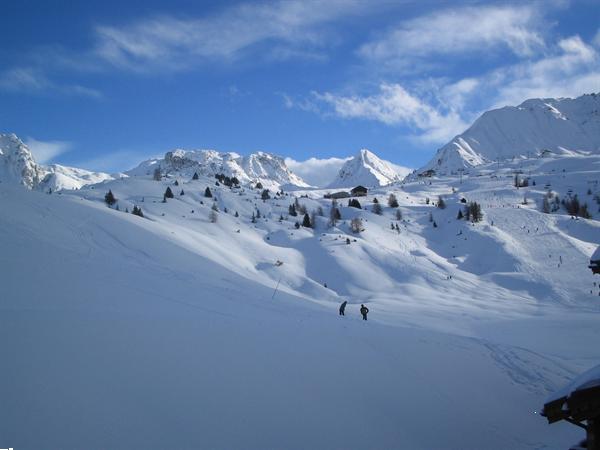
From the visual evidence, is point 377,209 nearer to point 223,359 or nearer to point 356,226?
point 356,226

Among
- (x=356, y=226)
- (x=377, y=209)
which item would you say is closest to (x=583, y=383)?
(x=356, y=226)

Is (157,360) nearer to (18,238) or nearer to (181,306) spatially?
(181,306)

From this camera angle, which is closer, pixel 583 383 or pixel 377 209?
pixel 583 383

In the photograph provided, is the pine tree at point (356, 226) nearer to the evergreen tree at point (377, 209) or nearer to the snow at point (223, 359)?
the evergreen tree at point (377, 209)

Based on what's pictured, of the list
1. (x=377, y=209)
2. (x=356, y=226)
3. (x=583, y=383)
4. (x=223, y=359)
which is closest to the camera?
(x=583, y=383)

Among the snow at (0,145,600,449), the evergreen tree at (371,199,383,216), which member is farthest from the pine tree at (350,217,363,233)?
the snow at (0,145,600,449)

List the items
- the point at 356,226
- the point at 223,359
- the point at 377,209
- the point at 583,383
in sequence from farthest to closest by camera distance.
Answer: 1. the point at 377,209
2. the point at 356,226
3. the point at 223,359
4. the point at 583,383

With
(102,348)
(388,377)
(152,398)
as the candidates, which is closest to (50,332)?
(102,348)

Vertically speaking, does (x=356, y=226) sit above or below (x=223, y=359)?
above

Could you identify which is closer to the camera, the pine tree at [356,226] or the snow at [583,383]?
the snow at [583,383]

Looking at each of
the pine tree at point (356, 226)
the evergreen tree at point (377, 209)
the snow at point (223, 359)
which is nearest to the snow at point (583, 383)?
the snow at point (223, 359)


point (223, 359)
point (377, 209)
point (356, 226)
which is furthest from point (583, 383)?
point (377, 209)

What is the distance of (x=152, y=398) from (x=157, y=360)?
4.22 feet

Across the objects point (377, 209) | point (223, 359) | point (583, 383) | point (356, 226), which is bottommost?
point (223, 359)
